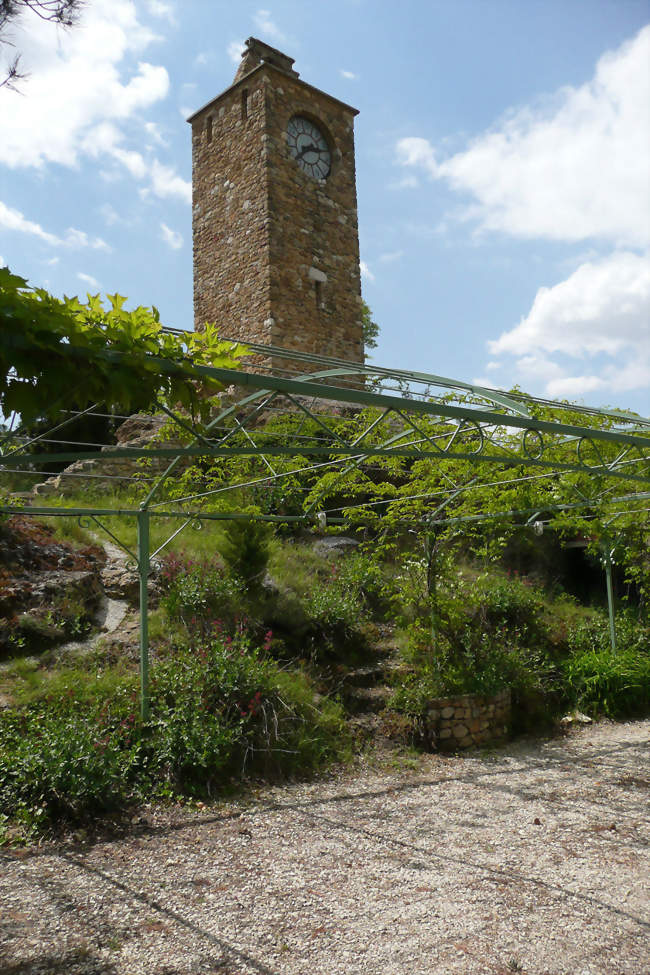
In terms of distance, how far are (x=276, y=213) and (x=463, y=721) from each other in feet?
36.7

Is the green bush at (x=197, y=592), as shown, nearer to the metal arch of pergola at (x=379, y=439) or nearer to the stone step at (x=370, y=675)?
the metal arch of pergola at (x=379, y=439)

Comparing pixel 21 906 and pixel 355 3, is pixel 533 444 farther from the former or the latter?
pixel 21 906

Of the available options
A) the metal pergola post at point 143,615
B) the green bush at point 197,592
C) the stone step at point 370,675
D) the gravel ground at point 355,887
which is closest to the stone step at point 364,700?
the stone step at point 370,675

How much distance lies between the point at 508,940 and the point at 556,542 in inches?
433

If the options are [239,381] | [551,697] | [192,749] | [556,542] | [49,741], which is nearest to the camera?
[239,381]

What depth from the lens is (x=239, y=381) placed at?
3.61 meters

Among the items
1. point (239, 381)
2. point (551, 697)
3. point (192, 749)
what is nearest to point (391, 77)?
point (239, 381)

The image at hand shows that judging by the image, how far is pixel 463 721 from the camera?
729cm

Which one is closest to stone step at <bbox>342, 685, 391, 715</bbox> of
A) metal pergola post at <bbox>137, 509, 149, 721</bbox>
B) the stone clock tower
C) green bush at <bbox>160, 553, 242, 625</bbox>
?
green bush at <bbox>160, 553, 242, 625</bbox>

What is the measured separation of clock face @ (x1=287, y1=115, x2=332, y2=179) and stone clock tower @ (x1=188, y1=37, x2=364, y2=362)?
3 centimetres

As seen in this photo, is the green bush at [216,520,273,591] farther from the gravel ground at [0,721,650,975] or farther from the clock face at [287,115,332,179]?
the clock face at [287,115,332,179]

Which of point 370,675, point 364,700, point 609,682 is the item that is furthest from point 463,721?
point 609,682

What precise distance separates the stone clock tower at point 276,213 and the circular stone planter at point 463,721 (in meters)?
8.85

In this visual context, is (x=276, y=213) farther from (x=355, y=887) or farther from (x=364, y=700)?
(x=355, y=887)
